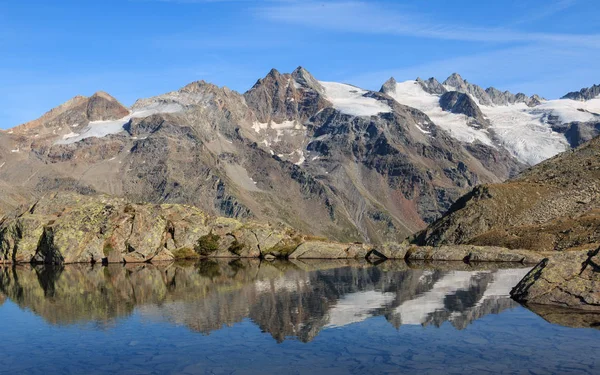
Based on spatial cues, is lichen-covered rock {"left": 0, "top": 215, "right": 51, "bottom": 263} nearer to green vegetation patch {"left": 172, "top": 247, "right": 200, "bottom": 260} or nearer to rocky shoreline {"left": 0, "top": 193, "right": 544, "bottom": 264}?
rocky shoreline {"left": 0, "top": 193, "right": 544, "bottom": 264}

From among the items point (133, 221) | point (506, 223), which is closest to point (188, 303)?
point (133, 221)

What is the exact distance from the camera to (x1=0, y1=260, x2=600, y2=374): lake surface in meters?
32.3

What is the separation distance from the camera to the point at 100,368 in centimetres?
3200

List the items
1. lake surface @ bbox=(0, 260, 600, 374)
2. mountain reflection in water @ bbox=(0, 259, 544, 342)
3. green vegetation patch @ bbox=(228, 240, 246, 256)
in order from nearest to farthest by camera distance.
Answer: lake surface @ bbox=(0, 260, 600, 374) < mountain reflection in water @ bbox=(0, 259, 544, 342) < green vegetation patch @ bbox=(228, 240, 246, 256)

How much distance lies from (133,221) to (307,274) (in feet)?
108

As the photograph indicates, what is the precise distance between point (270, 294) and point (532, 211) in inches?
3091

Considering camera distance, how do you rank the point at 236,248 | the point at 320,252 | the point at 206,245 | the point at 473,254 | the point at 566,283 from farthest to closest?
the point at 236,248 < the point at 320,252 < the point at 206,245 < the point at 473,254 < the point at 566,283

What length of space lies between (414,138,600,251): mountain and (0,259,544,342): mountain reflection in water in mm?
23950

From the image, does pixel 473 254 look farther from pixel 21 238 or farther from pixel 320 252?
pixel 21 238

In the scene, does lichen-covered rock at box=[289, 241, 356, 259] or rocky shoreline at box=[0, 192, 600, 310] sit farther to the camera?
lichen-covered rock at box=[289, 241, 356, 259]

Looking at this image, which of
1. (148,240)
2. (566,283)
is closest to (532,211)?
(566,283)

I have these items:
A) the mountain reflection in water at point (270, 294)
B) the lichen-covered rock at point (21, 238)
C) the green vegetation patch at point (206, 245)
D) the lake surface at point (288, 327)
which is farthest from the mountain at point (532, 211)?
the lichen-covered rock at point (21, 238)

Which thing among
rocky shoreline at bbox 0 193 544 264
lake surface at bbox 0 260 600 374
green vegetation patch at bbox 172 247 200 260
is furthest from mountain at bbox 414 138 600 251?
green vegetation patch at bbox 172 247 200 260

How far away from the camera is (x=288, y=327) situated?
41312mm
